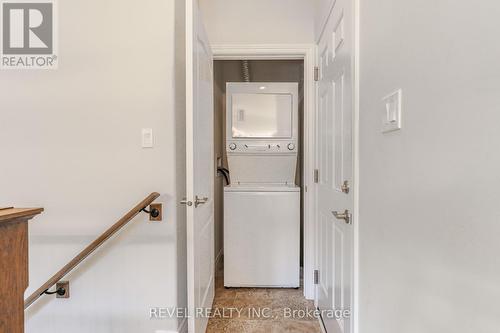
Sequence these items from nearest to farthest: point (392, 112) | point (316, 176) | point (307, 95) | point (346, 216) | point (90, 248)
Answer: point (392, 112), point (346, 216), point (90, 248), point (316, 176), point (307, 95)

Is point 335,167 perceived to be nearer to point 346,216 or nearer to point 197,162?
point 346,216

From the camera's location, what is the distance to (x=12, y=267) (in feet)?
2.08

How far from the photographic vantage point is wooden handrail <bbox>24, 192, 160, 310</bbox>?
1502 mm

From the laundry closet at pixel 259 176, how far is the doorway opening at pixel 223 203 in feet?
0.04

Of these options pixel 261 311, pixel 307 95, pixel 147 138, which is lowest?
pixel 261 311

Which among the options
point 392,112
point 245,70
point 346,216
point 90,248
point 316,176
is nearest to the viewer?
point 392,112

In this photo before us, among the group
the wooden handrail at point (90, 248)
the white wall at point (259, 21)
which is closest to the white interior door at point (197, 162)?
the wooden handrail at point (90, 248)

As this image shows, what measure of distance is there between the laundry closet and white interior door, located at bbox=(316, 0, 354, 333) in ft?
1.56

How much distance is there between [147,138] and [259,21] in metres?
1.38

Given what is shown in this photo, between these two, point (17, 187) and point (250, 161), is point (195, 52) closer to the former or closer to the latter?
point (17, 187)

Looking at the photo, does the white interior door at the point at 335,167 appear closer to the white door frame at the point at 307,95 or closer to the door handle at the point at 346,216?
the door handle at the point at 346,216

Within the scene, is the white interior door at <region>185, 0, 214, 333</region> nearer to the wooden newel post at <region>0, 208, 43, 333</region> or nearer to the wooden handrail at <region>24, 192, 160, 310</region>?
the wooden handrail at <region>24, 192, 160, 310</region>

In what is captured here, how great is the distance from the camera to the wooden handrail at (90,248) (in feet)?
4.93

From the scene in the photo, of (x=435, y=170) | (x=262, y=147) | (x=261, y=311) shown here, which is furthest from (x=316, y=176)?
(x=435, y=170)
